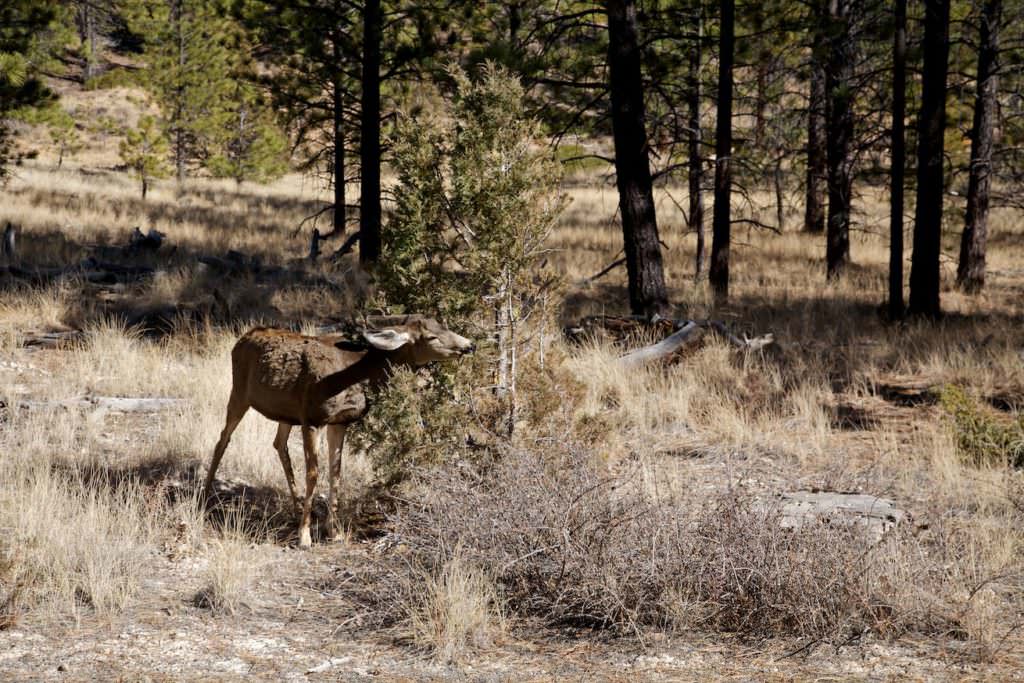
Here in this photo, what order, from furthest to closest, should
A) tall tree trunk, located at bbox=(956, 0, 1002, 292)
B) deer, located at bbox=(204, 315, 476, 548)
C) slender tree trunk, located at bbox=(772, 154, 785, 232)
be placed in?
1. slender tree trunk, located at bbox=(772, 154, 785, 232)
2. tall tree trunk, located at bbox=(956, 0, 1002, 292)
3. deer, located at bbox=(204, 315, 476, 548)

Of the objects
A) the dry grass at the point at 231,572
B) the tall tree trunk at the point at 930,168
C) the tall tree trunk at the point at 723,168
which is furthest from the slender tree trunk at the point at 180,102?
the dry grass at the point at 231,572

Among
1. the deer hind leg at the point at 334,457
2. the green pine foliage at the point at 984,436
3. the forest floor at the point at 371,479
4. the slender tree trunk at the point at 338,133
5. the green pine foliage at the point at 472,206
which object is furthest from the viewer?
the slender tree trunk at the point at 338,133

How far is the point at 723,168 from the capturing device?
674 inches

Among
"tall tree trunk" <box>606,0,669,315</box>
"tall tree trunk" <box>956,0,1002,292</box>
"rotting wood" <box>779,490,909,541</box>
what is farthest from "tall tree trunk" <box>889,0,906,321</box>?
"rotting wood" <box>779,490,909,541</box>

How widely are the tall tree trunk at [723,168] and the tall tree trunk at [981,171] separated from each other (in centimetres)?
419

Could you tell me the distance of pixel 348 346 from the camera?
6.67 m

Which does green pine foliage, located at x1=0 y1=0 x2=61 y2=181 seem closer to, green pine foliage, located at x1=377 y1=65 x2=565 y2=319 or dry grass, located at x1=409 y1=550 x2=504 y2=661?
green pine foliage, located at x1=377 y1=65 x2=565 y2=319

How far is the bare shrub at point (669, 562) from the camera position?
530cm

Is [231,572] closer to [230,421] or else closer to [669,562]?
[230,421]

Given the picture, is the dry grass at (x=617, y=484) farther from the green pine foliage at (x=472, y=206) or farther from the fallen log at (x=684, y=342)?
the green pine foliage at (x=472, y=206)

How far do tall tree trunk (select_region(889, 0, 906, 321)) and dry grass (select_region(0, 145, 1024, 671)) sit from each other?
0.43 m

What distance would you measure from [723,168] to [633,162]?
4.43 m

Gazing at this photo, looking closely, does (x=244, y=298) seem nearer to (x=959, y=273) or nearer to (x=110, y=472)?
(x=110, y=472)

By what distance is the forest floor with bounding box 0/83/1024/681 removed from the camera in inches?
201
